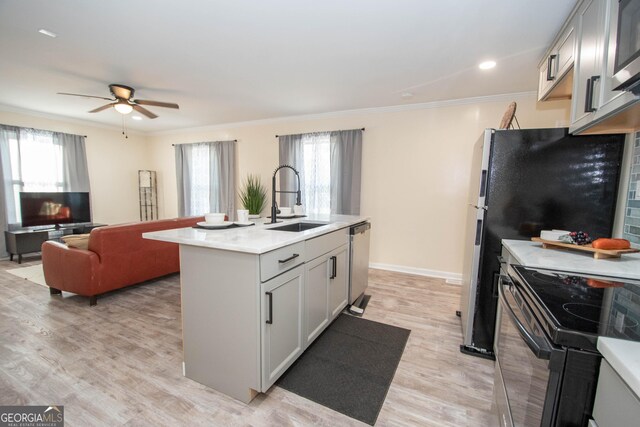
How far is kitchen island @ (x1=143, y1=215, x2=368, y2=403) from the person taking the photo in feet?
4.70

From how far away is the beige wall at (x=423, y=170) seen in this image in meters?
3.46

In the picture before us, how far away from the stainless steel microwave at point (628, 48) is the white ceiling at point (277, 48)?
2.83 feet

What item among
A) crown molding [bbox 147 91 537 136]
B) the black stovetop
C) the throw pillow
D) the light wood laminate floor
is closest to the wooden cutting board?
the black stovetop

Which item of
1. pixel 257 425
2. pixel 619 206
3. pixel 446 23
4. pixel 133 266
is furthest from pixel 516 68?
pixel 133 266

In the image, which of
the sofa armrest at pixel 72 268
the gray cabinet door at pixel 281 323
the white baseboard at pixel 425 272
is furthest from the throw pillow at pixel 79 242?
the white baseboard at pixel 425 272

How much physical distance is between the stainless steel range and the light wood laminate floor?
579 mm

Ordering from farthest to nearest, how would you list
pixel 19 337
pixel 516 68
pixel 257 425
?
pixel 516 68, pixel 19 337, pixel 257 425

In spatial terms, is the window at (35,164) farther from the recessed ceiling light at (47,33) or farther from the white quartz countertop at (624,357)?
the white quartz countertop at (624,357)

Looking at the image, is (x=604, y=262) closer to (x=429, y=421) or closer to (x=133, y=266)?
(x=429, y=421)

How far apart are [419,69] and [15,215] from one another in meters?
6.44

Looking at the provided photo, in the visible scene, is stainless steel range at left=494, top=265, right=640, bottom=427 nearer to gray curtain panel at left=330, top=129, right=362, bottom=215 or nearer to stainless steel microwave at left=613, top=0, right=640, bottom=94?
stainless steel microwave at left=613, top=0, right=640, bottom=94

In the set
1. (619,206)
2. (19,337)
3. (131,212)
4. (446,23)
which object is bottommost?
(19,337)

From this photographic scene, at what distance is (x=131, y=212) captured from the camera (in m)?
6.14

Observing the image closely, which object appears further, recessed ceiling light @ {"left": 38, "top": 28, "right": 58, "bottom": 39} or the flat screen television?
the flat screen television
